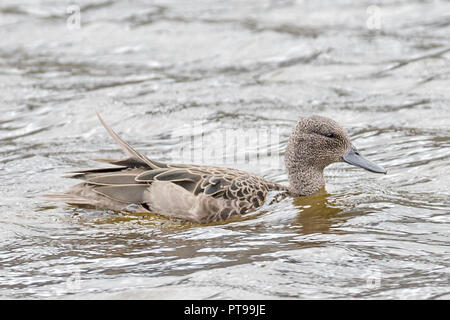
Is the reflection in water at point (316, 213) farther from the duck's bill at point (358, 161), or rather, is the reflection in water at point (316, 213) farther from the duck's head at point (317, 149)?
the duck's bill at point (358, 161)

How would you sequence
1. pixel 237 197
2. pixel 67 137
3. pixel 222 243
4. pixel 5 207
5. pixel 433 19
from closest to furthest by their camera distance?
1. pixel 222 243
2. pixel 237 197
3. pixel 5 207
4. pixel 67 137
5. pixel 433 19

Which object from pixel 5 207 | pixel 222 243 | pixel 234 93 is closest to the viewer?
pixel 222 243

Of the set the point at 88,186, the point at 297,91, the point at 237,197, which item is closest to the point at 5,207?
the point at 88,186

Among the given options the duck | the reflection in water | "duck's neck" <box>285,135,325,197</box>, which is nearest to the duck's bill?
the duck

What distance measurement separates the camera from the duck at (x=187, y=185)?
739 centimetres

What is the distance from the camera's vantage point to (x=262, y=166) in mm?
9609

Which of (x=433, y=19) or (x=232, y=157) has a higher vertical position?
(x=433, y=19)

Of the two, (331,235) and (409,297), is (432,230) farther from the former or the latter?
(409,297)

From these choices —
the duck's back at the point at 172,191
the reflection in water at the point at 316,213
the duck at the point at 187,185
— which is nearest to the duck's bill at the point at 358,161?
the duck at the point at 187,185

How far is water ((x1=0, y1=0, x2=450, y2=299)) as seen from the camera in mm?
6180

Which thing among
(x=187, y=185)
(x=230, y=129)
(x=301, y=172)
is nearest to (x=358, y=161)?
(x=301, y=172)

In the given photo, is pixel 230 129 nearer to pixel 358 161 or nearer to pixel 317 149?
pixel 317 149

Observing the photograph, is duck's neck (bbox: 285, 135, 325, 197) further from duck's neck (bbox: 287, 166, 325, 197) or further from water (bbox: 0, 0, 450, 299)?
water (bbox: 0, 0, 450, 299)

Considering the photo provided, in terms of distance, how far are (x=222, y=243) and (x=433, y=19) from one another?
31.1ft
